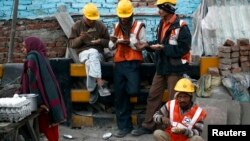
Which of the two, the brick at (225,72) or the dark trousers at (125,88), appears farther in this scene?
the brick at (225,72)

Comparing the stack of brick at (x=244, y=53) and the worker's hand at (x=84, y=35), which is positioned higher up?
the worker's hand at (x=84, y=35)

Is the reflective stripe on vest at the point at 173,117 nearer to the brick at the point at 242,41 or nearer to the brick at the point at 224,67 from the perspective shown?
the brick at the point at 224,67

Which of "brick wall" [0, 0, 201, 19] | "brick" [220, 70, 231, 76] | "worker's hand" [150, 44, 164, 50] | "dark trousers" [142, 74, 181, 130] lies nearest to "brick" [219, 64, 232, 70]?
"brick" [220, 70, 231, 76]

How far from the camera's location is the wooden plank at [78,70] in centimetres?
859

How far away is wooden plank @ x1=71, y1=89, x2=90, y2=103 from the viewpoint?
867cm

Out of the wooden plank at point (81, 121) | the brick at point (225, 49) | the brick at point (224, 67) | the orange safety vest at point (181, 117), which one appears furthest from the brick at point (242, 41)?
the wooden plank at point (81, 121)

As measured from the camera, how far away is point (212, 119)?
784cm

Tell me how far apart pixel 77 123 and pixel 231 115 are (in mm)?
2533

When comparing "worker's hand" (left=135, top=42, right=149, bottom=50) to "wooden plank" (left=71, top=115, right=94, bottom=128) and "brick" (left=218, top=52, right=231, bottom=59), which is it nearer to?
"brick" (left=218, top=52, right=231, bottom=59)

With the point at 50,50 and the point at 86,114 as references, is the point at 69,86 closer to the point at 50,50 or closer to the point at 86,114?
the point at 86,114

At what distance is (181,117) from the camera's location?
256 inches

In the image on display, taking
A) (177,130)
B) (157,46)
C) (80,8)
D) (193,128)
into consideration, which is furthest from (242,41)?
(80,8)

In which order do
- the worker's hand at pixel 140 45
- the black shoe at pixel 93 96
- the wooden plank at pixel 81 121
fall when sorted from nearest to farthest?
the worker's hand at pixel 140 45 < the black shoe at pixel 93 96 < the wooden plank at pixel 81 121

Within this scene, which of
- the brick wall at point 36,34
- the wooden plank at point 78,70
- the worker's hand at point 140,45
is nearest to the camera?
the worker's hand at point 140,45
